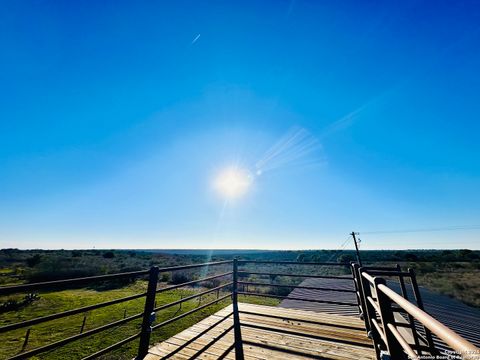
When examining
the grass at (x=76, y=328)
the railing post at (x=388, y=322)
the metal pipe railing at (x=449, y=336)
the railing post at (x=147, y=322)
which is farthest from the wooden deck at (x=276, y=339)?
the grass at (x=76, y=328)

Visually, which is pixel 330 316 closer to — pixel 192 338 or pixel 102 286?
pixel 192 338

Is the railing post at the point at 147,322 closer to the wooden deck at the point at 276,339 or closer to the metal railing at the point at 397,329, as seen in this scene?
the wooden deck at the point at 276,339

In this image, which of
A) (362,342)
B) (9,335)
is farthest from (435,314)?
(9,335)

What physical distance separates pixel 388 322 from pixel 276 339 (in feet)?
7.31

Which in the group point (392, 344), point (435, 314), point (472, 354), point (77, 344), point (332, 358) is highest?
point (472, 354)

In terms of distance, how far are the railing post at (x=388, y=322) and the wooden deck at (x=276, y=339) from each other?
1.39 m

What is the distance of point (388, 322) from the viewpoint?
200cm

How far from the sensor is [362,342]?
11.3 feet

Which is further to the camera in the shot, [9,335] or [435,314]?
[9,335]

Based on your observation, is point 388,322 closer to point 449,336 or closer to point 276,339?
point 449,336

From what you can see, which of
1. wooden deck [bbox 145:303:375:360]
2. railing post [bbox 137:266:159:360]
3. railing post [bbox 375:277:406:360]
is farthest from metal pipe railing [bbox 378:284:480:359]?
railing post [bbox 137:266:159:360]

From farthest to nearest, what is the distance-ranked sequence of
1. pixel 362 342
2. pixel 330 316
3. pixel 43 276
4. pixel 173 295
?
pixel 43 276
pixel 173 295
pixel 330 316
pixel 362 342

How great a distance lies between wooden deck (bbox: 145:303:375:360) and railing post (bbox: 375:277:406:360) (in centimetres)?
139

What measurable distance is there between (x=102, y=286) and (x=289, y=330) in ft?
68.7
